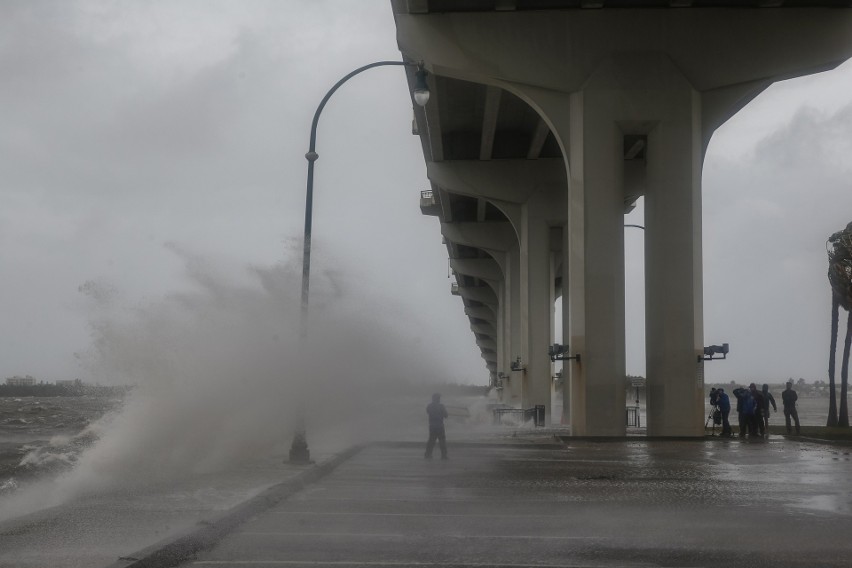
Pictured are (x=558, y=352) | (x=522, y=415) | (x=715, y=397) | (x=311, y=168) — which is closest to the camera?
(x=311, y=168)

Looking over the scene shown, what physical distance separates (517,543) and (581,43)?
22.7 meters

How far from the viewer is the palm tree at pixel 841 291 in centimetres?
3762

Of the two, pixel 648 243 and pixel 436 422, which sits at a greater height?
pixel 648 243

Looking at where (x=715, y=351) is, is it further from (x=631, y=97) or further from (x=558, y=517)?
(x=558, y=517)

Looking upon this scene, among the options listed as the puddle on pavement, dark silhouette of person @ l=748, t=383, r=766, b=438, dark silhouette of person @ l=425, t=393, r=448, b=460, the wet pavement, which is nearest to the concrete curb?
the wet pavement

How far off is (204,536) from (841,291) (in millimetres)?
32668

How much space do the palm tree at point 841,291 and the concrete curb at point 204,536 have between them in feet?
91.5

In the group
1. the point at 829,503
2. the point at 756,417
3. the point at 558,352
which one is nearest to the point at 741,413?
the point at 756,417

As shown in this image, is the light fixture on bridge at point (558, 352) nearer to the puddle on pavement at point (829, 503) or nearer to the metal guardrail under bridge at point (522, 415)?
the metal guardrail under bridge at point (522, 415)

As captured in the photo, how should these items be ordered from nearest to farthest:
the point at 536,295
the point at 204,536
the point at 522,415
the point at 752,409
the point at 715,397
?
the point at 204,536 < the point at 752,409 < the point at 715,397 < the point at 522,415 < the point at 536,295

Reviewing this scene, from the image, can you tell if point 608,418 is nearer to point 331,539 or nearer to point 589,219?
point 589,219

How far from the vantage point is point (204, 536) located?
9781mm

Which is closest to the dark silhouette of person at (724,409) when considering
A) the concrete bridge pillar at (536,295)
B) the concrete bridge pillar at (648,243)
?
the concrete bridge pillar at (648,243)

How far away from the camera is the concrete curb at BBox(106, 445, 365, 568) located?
27.5ft
